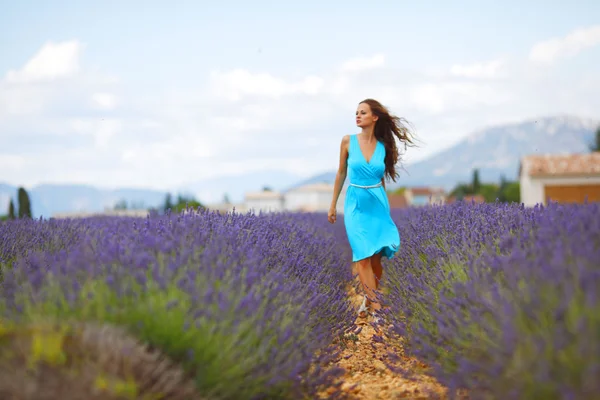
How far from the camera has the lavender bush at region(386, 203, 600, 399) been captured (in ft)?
6.05

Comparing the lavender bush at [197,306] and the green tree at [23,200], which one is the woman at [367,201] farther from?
the green tree at [23,200]

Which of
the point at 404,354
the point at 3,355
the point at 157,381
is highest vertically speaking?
the point at 3,355

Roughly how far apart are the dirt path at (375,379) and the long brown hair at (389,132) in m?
1.62

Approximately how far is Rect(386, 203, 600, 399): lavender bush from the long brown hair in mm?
1516

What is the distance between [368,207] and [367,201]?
0.05m

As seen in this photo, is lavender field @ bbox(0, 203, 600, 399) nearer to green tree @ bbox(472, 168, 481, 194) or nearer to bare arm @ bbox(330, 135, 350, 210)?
bare arm @ bbox(330, 135, 350, 210)

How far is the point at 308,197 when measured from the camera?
77875 millimetres

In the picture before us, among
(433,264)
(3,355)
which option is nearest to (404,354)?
(433,264)

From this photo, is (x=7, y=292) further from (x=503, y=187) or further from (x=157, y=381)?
(x=503, y=187)

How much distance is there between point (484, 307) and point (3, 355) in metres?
1.74

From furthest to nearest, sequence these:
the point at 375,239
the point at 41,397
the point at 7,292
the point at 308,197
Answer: the point at 308,197, the point at 375,239, the point at 7,292, the point at 41,397

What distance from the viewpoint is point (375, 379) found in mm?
3543

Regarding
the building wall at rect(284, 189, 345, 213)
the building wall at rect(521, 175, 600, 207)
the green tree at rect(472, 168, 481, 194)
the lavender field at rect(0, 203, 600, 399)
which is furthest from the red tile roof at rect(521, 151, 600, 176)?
the building wall at rect(284, 189, 345, 213)

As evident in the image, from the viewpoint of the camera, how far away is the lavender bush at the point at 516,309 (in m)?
1.84
